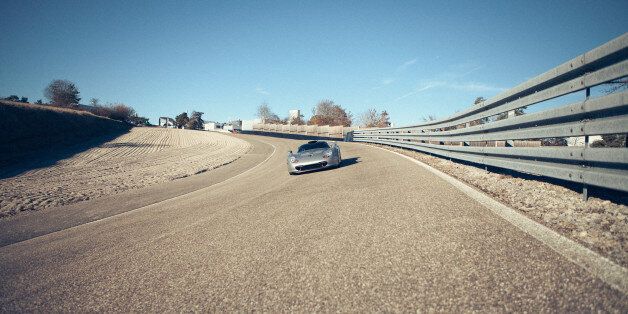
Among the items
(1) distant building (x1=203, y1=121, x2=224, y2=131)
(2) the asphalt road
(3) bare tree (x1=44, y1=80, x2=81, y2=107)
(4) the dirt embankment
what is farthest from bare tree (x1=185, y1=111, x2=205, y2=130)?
(2) the asphalt road

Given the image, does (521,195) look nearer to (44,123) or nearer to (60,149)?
(60,149)

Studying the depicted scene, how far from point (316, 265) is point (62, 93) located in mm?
79997

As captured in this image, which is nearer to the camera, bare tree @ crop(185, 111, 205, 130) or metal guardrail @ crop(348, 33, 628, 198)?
metal guardrail @ crop(348, 33, 628, 198)

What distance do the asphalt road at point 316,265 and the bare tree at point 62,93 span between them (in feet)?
244

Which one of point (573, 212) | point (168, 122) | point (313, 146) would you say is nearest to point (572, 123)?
point (573, 212)

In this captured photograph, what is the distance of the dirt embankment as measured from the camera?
18.1m

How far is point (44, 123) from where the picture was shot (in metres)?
25.3

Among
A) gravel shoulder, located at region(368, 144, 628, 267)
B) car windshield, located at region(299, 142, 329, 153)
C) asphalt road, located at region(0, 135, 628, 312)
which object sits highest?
car windshield, located at region(299, 142, 329, 153)

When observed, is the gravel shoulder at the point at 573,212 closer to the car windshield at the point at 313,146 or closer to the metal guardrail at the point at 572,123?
the metal guardrail at the point at 572,123

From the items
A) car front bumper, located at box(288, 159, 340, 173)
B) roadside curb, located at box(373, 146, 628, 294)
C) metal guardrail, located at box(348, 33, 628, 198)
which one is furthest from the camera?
car front bumper, located at box(288, 159, 340, 173)

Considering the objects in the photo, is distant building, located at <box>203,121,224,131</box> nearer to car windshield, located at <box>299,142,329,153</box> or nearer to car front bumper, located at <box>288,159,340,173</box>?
car windshield, located at <box>299,142,329,153</box>

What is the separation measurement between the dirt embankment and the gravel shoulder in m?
19.4

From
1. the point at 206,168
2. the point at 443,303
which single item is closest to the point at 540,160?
the point at 443,303

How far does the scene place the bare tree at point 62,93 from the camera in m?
60.2
